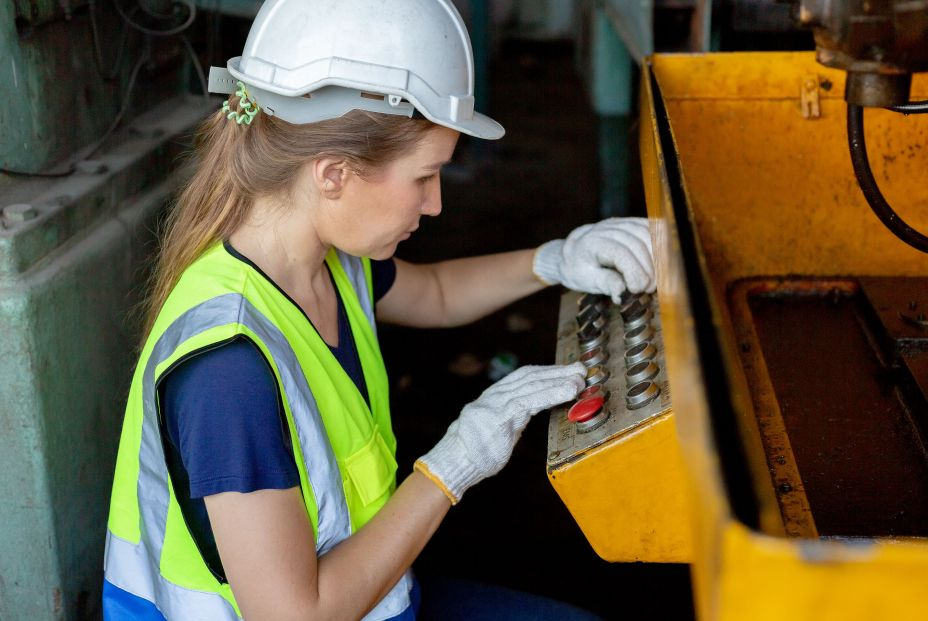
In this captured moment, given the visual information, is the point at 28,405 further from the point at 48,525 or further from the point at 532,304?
the point at 532,304

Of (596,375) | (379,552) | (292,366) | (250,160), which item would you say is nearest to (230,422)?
(292,366)

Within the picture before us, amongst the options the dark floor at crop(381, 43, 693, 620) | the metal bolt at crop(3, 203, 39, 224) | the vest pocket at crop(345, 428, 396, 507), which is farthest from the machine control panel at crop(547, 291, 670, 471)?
the metal bolt at crop(3, 203, 39, 224)

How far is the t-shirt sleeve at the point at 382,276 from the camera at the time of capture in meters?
1.72

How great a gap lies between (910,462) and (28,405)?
122 centimetres

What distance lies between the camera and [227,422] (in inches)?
43.6

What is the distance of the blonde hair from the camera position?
48.9 inches

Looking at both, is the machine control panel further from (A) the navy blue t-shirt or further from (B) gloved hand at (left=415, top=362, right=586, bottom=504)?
(A) the navy blue t-shirt

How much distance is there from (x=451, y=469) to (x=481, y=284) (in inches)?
23.9

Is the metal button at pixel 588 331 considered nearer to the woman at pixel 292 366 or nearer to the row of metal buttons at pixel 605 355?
the row of metal buttons at pixel 605 355

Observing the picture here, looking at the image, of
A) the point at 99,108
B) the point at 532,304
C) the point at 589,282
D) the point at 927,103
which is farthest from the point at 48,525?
the point at 532,304

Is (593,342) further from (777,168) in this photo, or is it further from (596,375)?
(777,168)

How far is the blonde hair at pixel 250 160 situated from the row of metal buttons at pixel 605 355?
40 cm

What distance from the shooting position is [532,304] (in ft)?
12.1

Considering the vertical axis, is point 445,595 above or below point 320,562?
below
